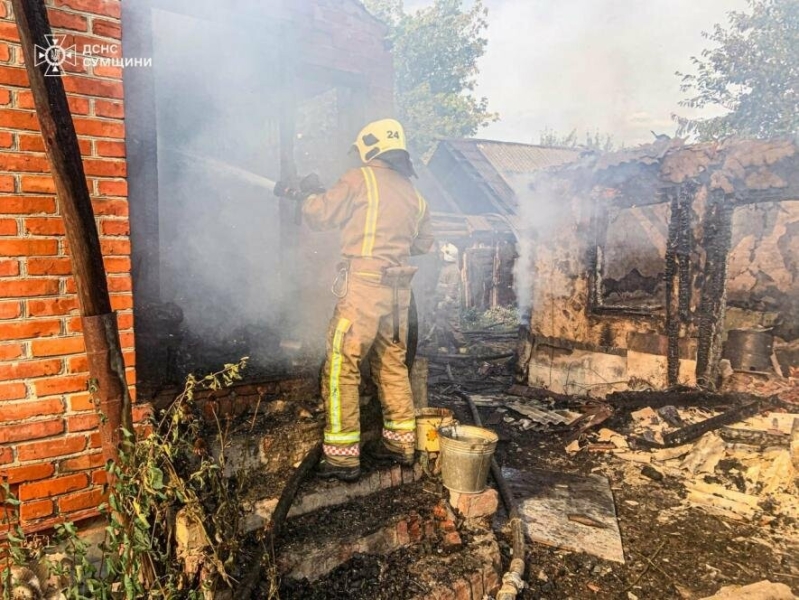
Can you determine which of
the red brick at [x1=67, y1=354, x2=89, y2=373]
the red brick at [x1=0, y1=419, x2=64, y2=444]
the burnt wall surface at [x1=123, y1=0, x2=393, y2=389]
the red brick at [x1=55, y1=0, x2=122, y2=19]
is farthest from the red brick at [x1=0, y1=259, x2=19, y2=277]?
the burnt wall surface at [x1=123, y1=0, x2=393, y2=389]

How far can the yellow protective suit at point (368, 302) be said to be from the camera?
3906mm

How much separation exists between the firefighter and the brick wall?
1636 mm

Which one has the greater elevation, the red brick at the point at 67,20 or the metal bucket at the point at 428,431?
the red brick at the point at 67,20

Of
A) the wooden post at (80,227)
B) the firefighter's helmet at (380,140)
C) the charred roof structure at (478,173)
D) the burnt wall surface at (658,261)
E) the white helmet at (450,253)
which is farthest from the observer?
the white helmet at (450,253)

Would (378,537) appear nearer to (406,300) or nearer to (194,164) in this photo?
(406,300)

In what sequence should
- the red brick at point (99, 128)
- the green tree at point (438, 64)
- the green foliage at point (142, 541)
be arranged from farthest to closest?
the green tree at point (438, 64)
the red brick at point (99, 128)
the green foliage at point (142, 541)

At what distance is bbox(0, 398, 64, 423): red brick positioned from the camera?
2.43m

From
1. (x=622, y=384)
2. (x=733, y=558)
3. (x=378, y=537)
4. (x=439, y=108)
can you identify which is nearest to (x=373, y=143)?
(x=378, y=537)

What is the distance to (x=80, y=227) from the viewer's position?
2229 millimetres

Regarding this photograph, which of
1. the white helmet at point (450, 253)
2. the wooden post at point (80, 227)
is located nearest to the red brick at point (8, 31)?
the wooden post at point (80, 227)

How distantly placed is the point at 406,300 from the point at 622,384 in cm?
597

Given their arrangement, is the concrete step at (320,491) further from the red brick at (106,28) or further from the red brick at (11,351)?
the red brick at (106,28)

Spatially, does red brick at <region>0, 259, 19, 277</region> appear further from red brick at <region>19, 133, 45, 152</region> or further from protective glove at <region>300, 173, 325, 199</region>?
protective glove at <region>300, 173, 325, 199</region>

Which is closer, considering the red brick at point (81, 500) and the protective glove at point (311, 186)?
the red brick at point (81, 500)
